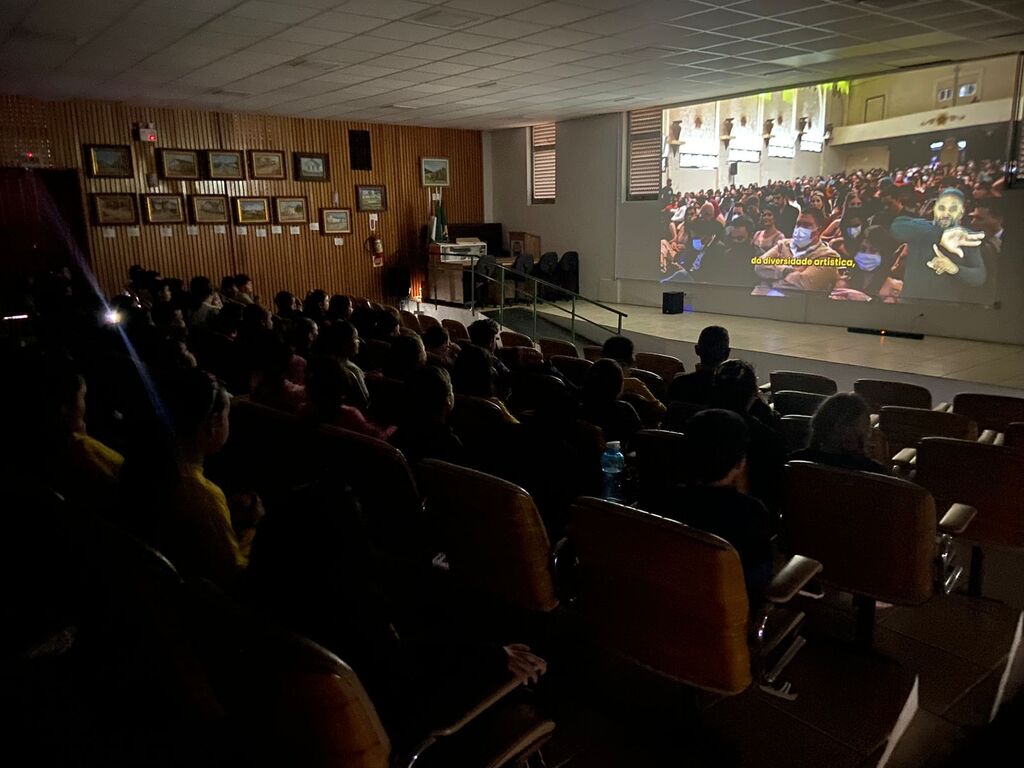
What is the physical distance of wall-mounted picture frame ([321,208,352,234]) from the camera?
505 inches

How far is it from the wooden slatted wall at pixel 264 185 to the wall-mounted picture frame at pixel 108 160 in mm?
83

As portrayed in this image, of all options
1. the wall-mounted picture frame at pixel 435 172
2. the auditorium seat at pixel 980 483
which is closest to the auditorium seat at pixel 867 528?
the auditorium seat at pixel 980 483

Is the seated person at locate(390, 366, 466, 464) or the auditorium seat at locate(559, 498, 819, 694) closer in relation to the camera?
the auditorium seat at locate(559, 498, 819, 694)

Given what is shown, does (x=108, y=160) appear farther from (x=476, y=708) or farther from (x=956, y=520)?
(x=956, y=520)

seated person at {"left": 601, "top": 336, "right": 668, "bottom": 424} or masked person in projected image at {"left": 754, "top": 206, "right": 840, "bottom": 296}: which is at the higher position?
masked person in projected image at {"left": 754, "top": 206, "right": 840, "bottom": 296}

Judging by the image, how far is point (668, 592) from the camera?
196 centimetres

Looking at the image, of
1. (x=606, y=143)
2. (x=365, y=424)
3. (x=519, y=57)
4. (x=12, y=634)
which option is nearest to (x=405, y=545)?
(x=365, y=424)

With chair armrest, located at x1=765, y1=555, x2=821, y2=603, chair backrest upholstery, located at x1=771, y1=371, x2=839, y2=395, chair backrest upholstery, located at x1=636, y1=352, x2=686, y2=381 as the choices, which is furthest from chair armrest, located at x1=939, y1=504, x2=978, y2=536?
chair backrest upholstery, located at x1=636, y1=352, x2=686, y2=381

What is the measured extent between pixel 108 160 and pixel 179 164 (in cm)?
100

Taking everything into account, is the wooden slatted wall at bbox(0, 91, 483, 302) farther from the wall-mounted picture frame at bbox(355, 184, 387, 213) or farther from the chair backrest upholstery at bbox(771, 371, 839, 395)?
the chair backrest upholstery at bbox(771, 371, 839, 395)

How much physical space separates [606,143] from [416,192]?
3.83m

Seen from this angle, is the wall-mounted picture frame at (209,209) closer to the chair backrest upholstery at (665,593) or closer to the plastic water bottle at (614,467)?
the plastic water bottle at (614,467)

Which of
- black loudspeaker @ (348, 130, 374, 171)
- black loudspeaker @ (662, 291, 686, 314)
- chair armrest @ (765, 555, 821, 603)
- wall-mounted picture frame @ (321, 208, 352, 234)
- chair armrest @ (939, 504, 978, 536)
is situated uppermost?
black loudspeaker @ (348, 130, 374, 171)

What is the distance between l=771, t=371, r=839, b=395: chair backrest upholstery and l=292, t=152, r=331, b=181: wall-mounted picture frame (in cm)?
987
